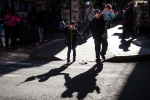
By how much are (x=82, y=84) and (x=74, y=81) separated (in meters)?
0.38

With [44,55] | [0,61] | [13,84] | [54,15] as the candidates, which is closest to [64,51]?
[44,55]

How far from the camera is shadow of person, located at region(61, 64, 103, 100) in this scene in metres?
6.91

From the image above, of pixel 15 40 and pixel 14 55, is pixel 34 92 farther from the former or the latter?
pixel 15 40

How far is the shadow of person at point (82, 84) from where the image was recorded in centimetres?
691

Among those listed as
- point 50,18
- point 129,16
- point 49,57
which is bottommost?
point 49,57

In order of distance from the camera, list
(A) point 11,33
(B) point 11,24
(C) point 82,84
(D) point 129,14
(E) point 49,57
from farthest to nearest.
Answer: (D) point 129,14 → (A) point 11,33 → (B) point 11,24 → (E) point 49,57 → (C) point 82,84

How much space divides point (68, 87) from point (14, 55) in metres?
5.54

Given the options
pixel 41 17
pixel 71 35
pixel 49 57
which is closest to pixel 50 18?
pixel 41 17

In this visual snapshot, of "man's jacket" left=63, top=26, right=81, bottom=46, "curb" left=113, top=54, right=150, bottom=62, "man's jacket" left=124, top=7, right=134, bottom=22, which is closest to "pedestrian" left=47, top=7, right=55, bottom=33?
"man's jacket" left=124, top=7, right=134, bottom=22

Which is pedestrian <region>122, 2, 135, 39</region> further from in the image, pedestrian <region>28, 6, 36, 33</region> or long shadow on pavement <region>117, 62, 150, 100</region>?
long shadow on pavement <region>117, 62, 150, 100</region>

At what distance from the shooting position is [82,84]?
7.77m

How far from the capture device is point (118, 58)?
1121 cm

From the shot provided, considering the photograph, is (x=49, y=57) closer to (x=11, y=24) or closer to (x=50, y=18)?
(x=11, y=24)

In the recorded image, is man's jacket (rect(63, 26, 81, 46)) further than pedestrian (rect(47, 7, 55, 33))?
No
